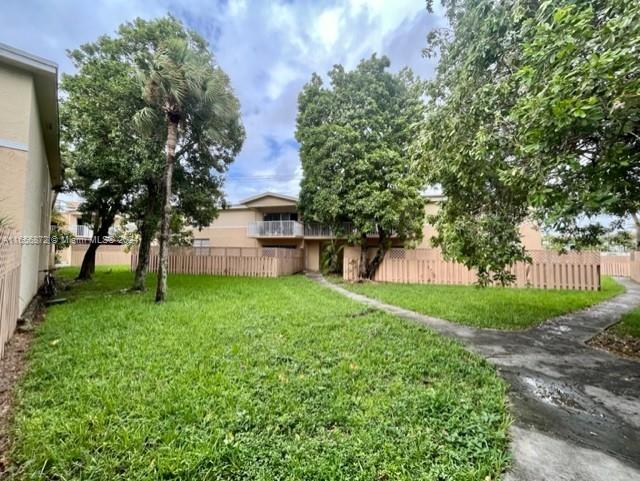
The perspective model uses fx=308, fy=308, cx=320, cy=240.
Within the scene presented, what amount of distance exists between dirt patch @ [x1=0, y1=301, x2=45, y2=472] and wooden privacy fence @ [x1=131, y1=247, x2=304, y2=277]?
33.3 ft

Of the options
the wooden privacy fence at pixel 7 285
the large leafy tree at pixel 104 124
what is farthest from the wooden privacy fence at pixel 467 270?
the wooden privacy fence at pixel 7 285

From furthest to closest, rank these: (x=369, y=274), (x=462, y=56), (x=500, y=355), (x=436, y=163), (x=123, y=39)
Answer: (x=369, y=274)
(x=123, y=39)
(x=436, y=163)
(x=462, y=56)
(x=500, y=355)

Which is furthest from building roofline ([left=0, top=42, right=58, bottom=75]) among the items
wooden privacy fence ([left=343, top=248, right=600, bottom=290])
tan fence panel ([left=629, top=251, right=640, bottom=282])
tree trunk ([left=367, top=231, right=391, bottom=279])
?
tan fence panel ([left=629, top=251, right=640, bottom=282])

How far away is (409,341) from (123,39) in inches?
531

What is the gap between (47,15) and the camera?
25.1 ft

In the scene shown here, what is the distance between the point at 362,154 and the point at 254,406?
42.2ft

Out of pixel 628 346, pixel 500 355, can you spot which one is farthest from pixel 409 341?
pixel 628 346

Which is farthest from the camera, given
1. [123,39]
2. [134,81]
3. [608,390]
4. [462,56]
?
[123,39]

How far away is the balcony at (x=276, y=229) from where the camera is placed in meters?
20.1

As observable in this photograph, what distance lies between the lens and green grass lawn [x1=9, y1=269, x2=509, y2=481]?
223 cm

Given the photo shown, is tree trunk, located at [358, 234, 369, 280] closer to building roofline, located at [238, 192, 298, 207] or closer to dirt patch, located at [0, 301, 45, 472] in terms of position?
building roofline, located at [238, 192, 298, 207]

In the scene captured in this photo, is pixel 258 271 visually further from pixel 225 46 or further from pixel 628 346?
pixel 628 346

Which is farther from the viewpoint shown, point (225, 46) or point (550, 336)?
point (225, 46)

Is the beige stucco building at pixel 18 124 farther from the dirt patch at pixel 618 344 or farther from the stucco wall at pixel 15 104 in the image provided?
the dirt patch at pixel 618 344
